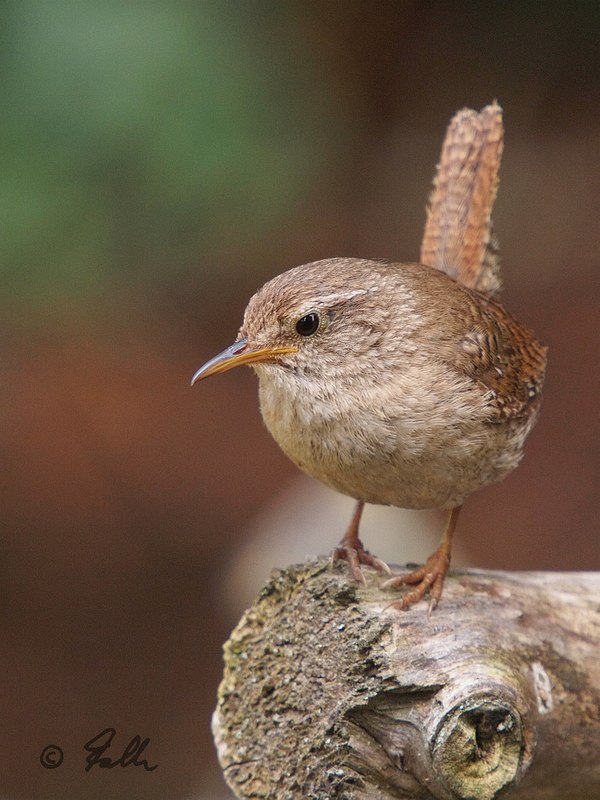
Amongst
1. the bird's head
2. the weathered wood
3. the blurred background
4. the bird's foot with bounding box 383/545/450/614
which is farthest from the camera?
the blurred background

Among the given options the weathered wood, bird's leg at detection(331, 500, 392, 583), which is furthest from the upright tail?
the weathered wood

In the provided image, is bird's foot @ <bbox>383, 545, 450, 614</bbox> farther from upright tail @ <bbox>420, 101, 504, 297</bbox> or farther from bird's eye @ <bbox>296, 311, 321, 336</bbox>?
upright tail @ <bbox>420, 101, 504, 297</bbox>

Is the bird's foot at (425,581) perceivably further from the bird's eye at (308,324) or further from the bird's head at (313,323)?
the bird's eye at (308,324)

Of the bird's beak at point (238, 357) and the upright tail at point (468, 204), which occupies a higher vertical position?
the upright tail at point (468, 204)

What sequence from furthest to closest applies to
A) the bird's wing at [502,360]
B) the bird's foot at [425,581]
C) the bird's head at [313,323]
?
the bird's wing at [502,360] < the bird's head at [313,323] < the bird's foot at [425,581]

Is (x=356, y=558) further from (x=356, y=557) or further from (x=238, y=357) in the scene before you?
(x=238, y=357)

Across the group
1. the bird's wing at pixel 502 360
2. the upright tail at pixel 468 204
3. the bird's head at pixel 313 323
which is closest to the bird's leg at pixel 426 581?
the bird's wing at pixel 502 360
